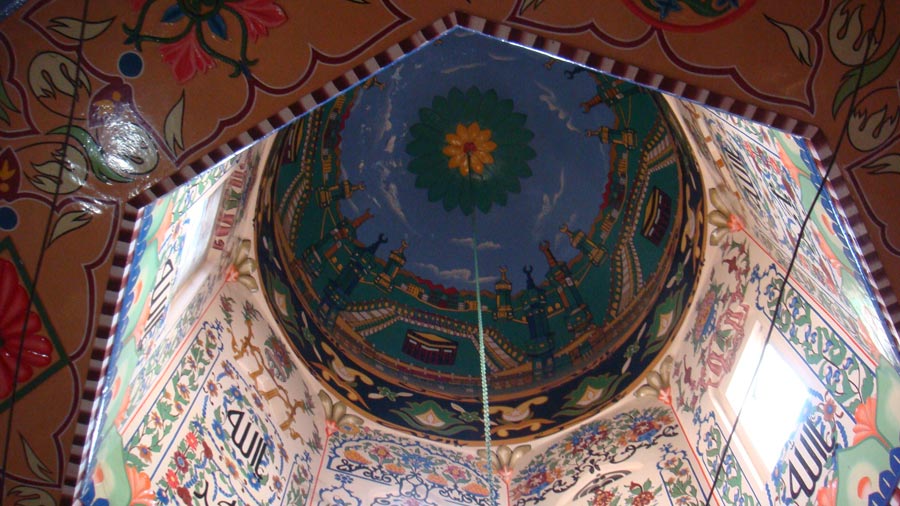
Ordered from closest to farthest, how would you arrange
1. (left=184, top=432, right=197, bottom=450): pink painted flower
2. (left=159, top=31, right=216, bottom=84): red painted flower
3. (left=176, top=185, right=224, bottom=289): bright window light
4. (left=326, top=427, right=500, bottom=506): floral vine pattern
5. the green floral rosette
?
(left=159, top=31, right=216, bottom=84): red painted flower, (left=176, top=185, right=224, bottom=289): bright window light, (left=184, top=432, right=197, bottom=450): pink painted flower, (left=326, top=427, right=500, bottom=506): floral vine pattern, the green floral rosette

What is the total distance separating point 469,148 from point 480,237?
1.16 meters

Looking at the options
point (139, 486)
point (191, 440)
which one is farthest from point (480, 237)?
point (139, 486)

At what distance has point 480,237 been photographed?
33.3ft

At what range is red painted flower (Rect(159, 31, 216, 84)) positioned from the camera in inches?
158

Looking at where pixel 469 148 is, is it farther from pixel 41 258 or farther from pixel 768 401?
pixel 41 258

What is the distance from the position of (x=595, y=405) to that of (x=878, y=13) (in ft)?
16.7

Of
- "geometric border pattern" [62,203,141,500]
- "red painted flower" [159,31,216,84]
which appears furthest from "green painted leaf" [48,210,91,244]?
"red painted flower" [159,31,216,84]

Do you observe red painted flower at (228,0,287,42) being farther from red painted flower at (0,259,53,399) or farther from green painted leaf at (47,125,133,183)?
red painted flower at (0,259,53,399)

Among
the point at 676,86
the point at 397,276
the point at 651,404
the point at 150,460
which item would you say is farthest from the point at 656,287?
the point at 150,460

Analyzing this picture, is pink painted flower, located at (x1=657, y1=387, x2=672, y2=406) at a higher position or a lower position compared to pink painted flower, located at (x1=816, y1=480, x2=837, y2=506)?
higher

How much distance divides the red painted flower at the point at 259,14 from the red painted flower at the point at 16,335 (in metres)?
1.81

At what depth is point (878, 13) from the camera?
372 centimetres

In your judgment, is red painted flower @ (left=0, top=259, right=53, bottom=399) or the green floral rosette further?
the green floral rosette

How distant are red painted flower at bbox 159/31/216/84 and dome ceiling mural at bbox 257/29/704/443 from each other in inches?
143
